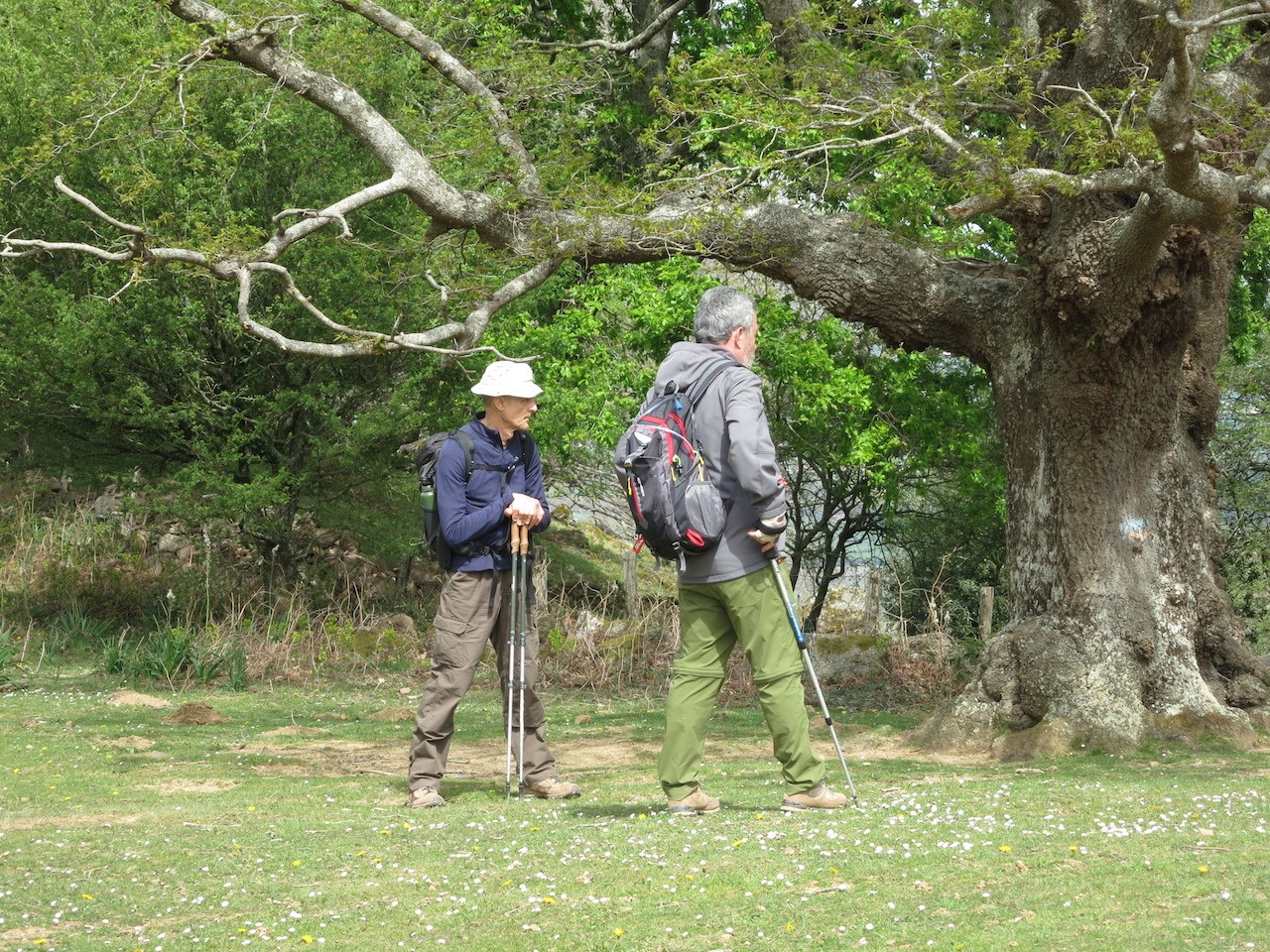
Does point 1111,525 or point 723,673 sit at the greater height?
point 1111,525

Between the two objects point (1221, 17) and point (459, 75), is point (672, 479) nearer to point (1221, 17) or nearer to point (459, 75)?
point (1221, 17)

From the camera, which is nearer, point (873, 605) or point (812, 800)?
point (812, 800)

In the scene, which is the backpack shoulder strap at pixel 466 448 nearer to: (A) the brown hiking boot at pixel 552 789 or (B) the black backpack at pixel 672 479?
(B) the black backpack at pixel 672 479

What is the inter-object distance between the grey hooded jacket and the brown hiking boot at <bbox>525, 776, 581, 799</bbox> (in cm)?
191

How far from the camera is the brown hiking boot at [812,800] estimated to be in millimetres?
6562

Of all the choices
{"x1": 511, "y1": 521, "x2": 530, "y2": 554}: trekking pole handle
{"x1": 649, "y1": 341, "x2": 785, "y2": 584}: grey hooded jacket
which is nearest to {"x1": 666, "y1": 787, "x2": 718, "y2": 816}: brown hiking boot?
{"x1": 649, "y1": 341, "x2": 785, "y2": 584}: grey hooded jacket

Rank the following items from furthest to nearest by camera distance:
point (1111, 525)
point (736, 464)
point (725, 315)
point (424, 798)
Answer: point (1111, 525)
point (424, 798)
point (725, 315)
point (736, 464)

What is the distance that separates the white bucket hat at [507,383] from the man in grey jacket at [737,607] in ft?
3.98

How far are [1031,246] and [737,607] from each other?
5.07 metres

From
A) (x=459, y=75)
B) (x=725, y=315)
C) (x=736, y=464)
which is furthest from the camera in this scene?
(x=459, y=75)

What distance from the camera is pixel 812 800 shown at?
6.57 meters

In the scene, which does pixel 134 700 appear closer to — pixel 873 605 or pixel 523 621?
pixel 523 621

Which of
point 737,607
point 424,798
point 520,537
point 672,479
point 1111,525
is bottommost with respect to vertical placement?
point 424,798

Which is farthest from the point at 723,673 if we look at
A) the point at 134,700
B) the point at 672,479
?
the point at 134,700
